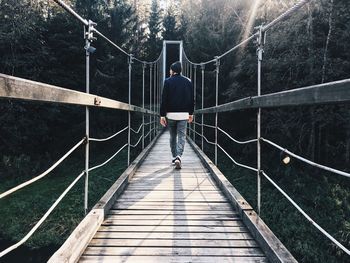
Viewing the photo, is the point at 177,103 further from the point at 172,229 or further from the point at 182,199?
the point at 172,229

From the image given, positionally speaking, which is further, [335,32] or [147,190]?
[335,32]

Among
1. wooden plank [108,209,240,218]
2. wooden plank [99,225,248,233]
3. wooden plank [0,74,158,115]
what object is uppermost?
wooden plank [0,74,158,115]

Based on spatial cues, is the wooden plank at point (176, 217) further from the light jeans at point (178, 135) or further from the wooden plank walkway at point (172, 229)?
the light jeans at point (178, 135)

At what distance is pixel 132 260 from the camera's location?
1.49 metres

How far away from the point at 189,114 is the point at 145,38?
61.7 feet

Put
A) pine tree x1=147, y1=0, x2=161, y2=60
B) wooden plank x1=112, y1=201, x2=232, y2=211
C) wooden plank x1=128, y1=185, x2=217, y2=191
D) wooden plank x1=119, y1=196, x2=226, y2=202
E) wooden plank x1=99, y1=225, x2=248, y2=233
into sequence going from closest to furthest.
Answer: wooden plank x1=99, y1=225, x2=248, y2=233, wooden plank x1=112, y1=201, x2=232, y2=211, wooden plank x1=119, y1=196, x2=226, y2=202, wooden plank x1=128, y1=185, x2=217, y2=191, pine tree x1=147, y1=0, x2=161, y2=60

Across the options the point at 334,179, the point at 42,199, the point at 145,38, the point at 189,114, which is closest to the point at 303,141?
the point at 334,179

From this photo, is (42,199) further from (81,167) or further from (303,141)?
(303,141)

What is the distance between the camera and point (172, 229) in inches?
73.8

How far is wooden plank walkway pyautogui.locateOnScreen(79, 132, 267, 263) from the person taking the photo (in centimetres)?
156

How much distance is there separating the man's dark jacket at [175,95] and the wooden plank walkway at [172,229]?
38.1 inches

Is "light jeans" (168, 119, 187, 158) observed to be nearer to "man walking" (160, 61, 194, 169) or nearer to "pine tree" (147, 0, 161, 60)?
"man walking" (160, 61, 194, 169)

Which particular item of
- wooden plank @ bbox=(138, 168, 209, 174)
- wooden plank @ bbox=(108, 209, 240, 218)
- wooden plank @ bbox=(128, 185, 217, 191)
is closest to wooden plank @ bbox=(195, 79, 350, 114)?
wooden plank @ bbox=(108, 209, 240, 218)

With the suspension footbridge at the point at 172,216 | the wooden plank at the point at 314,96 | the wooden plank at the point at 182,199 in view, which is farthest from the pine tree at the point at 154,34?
the wooden plank at the point at 314,96
